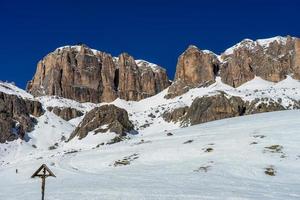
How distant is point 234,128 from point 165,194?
153ft

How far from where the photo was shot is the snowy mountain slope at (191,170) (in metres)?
44.8

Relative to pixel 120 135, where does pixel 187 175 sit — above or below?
below

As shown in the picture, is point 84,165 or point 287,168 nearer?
point 287,168

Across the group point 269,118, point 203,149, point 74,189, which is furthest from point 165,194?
point 269,118

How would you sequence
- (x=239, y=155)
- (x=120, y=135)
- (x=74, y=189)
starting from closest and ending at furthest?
1. (x=74, y=189)
2. (x=239, y=155)
3. (x=120, y=135)

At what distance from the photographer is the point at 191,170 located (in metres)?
58.4

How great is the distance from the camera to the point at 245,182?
49406 mm

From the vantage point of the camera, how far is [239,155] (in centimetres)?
6362

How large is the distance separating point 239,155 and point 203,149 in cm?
781

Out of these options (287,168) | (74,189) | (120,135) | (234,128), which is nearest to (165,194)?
(74,189)

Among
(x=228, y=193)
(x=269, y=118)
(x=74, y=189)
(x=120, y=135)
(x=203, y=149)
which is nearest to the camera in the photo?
(x=228, y=193)

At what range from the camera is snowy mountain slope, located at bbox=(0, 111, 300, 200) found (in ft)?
147

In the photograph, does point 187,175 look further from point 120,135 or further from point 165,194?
point 120,135

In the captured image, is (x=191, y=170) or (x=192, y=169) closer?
(x=191, y=170)
